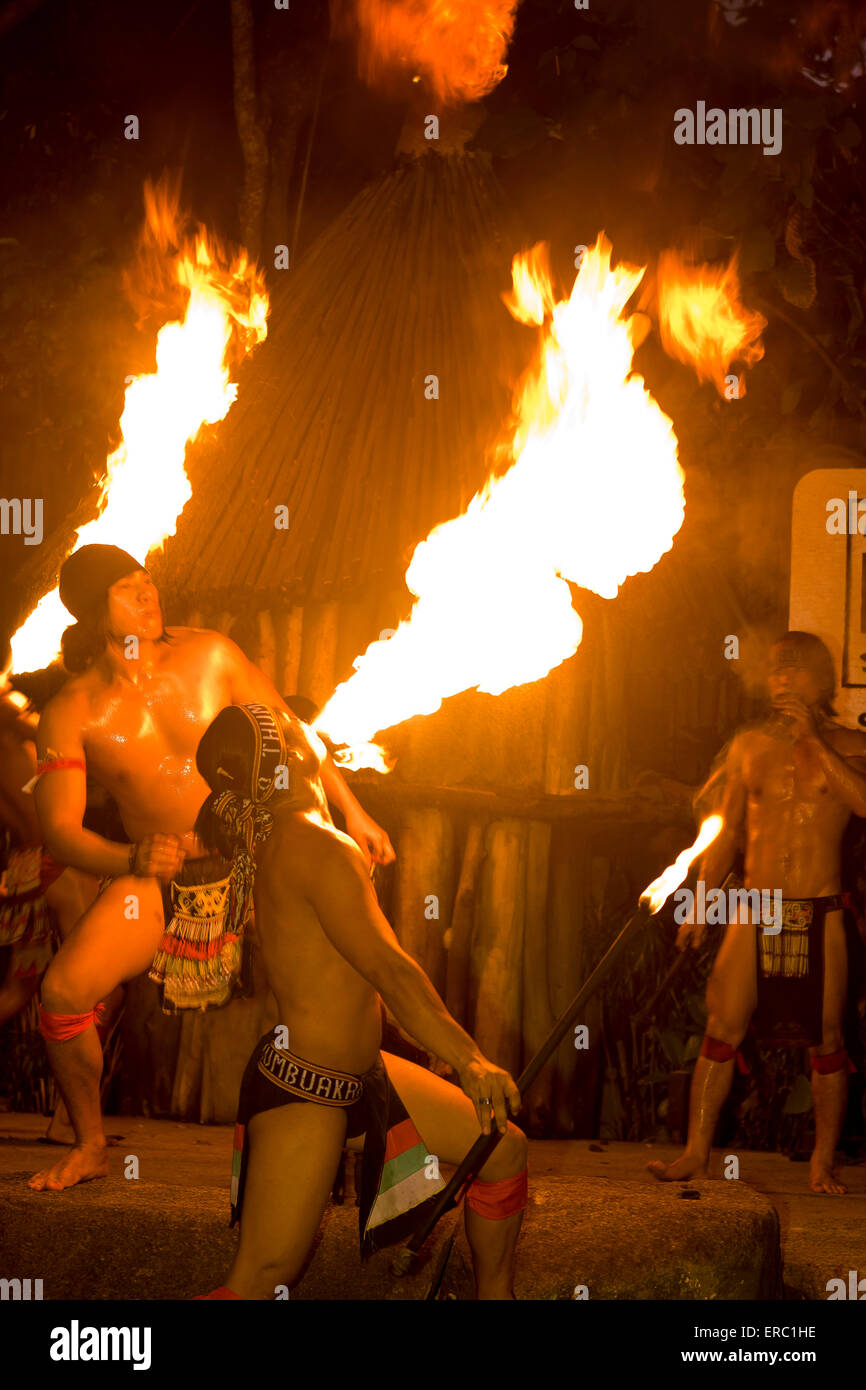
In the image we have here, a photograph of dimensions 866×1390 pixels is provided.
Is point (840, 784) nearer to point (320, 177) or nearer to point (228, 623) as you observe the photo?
point (228, 623)

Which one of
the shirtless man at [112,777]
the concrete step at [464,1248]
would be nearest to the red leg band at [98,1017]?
the shirtless man at [112,777]

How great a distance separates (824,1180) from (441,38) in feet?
19.4

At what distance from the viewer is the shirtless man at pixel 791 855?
5.52 meters

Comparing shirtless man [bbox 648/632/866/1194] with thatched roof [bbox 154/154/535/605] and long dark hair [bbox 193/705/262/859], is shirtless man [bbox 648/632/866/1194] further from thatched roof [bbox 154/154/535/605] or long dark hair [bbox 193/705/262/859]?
long dark hair [bbox 193/705/262/859]

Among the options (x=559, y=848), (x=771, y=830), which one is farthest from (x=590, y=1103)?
(x=771, y=830)

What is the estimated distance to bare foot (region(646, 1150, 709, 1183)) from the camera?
17.5ft

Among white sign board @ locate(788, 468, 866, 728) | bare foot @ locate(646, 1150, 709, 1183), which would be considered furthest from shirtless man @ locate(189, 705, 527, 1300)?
white sign board @ locate(788, 468, 866, 728)

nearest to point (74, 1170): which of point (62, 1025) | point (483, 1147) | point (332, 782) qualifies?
point (62, 1025)

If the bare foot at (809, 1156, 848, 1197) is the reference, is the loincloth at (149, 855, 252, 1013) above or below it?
above

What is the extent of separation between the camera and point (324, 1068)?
362cm

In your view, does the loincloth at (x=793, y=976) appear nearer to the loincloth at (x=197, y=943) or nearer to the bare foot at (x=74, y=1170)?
the loincloth at (x=197, y=943)

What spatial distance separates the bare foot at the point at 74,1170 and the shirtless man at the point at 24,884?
88 cm

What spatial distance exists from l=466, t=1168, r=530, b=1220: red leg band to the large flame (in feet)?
5.26

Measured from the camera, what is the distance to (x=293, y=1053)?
3.62m
